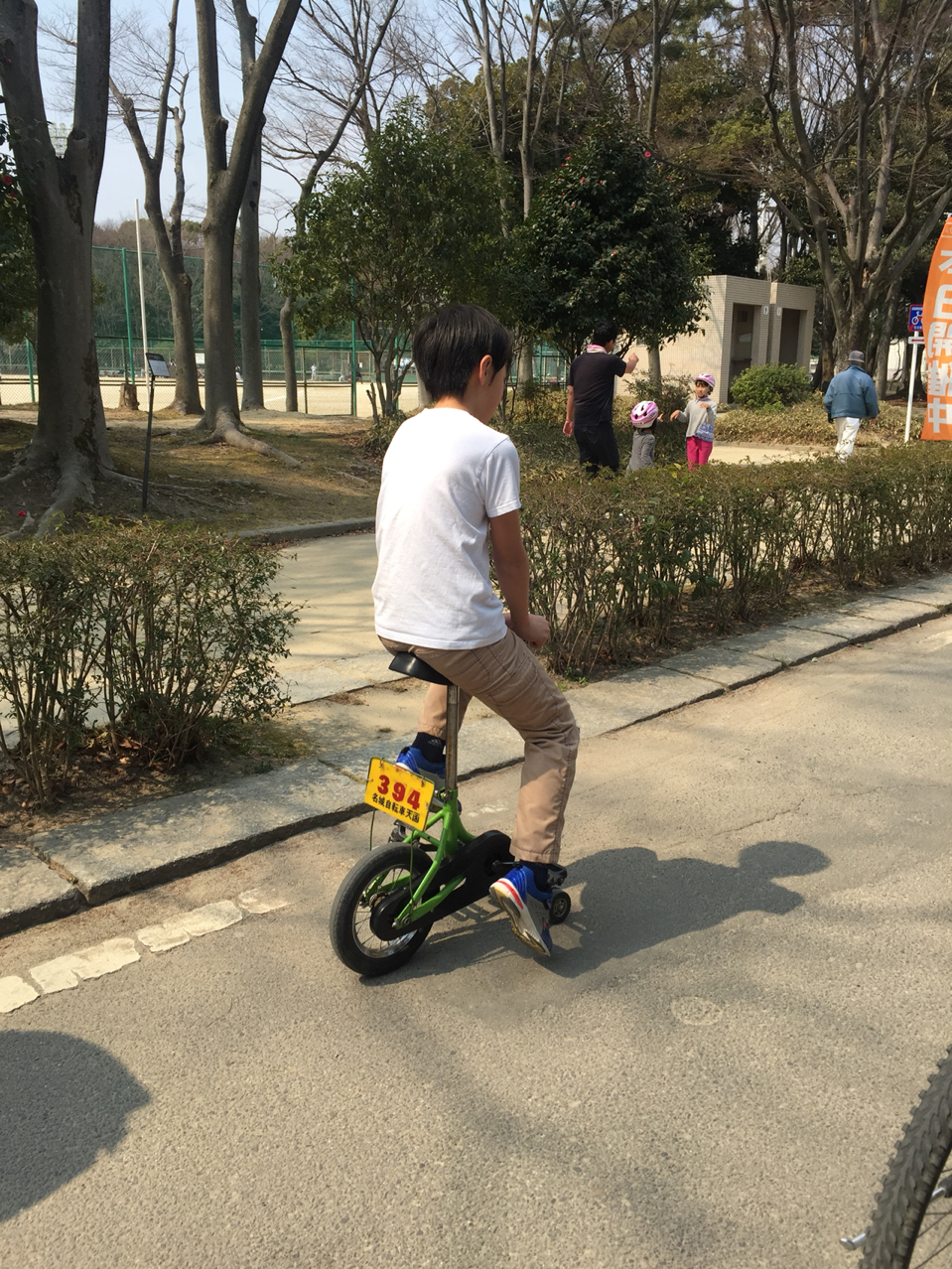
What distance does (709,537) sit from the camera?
6.43 m

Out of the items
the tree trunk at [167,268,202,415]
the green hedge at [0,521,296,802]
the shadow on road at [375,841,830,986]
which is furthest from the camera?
the tree trunk at [167,268,202,415]

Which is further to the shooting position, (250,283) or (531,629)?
(250,283)

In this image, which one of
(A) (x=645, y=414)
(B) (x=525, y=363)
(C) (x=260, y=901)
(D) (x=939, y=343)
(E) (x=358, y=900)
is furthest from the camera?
(B) (x=525, y=363)

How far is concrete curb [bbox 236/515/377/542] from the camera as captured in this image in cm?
1020

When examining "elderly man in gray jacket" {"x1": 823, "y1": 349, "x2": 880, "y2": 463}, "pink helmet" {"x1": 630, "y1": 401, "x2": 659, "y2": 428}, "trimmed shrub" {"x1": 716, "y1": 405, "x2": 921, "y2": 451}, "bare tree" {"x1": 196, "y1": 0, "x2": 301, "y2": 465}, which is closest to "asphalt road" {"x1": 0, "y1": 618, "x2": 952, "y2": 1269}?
"pink helmet" {"x1": 630, "y1": 401, "x2": 659, "y2": 428}

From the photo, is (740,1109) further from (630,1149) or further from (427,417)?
(427,417)

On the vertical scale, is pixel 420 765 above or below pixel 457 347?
below

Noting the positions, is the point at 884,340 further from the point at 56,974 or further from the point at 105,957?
the point at 56,974

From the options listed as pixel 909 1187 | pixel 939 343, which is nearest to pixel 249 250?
pixel 939 343

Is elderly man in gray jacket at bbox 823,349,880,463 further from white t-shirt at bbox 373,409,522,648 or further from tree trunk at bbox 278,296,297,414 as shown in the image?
tree trunk at bbox 278,296,297,414

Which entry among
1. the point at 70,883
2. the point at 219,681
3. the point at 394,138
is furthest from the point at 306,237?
the point at 70,883

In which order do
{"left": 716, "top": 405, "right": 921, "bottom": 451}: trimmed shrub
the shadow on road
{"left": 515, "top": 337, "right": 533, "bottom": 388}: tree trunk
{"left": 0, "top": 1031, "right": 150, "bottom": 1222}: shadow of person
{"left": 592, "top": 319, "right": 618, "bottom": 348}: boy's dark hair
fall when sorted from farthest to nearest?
{"left": 716, "top": 405, "right": 921, "bottom": 451}: trimmed shrub < {"left": 515, "top": 337, "right": 533, "bottom": 388}: tree trunk < {"left": 592, "top": 319, "right": 618, "bottom": 348}: boy's dark hair < the shadow on road < {"left": 0, "top": 1031, "right": 150, "bottom": 1222}: shadow of person

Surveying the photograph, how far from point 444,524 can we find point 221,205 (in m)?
12.9

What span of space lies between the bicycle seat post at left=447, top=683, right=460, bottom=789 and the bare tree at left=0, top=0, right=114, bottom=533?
24.3ft
